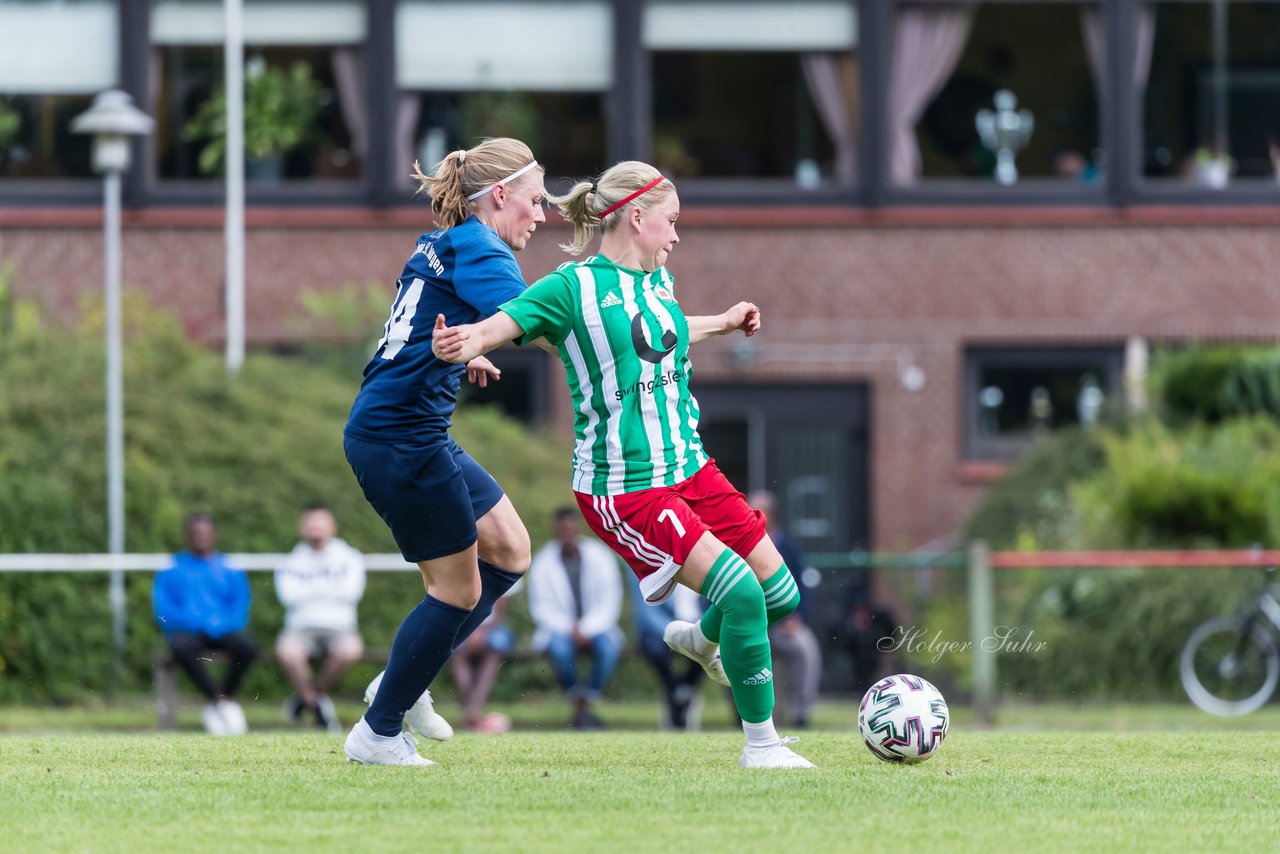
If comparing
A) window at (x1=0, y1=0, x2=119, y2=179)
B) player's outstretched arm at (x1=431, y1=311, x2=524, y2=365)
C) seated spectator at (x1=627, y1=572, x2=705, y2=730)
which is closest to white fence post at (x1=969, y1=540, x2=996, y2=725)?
seated spectator at (x1=627, y1=572, x2=705, y2=730)

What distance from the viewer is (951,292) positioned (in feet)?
70.0

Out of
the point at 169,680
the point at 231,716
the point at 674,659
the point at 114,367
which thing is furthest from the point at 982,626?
the point at 114,367

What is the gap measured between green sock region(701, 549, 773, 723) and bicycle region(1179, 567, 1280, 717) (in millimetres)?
7557

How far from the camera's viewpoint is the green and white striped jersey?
22.5 ft

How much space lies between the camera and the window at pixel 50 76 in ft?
69.4

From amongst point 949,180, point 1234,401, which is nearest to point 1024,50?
point 949,180

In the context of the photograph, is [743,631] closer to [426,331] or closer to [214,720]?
[426,331]

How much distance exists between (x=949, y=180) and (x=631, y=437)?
15.3 metres

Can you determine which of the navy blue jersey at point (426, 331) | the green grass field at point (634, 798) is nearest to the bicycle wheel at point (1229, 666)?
the green grass field at point (634, 798)

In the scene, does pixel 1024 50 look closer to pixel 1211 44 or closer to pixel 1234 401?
pixel 1211 44

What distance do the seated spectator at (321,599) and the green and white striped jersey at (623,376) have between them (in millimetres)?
7408

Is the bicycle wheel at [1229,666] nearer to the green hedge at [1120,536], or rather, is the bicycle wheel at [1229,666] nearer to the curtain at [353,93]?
the green hedge at [1120,536]

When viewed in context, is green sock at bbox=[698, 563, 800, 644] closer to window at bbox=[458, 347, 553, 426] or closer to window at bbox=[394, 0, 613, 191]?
window at bbox=[458, 347, 553, 426]

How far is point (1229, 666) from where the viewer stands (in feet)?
45.4
